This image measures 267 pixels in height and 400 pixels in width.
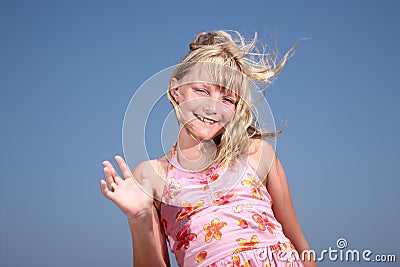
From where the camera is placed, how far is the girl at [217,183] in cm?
216

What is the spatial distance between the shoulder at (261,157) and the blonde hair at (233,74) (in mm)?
32

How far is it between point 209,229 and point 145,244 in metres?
0.29

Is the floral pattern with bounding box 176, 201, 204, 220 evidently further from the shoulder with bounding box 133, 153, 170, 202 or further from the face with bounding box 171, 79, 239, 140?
the face with bounding box 171, 79, 239, 140

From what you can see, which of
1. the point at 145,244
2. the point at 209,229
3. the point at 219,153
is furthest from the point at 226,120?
the point at 145,244

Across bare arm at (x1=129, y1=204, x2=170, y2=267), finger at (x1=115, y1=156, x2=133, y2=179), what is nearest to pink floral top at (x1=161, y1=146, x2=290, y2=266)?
bare arm at (x1=129, y1=204, x2=170, y2=267)

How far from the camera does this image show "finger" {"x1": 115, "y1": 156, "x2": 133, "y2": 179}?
6.58 ft

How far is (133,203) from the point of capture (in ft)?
6.51

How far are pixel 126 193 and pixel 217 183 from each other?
1.60ft

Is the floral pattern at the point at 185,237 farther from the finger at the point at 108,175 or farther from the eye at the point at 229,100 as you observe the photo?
the eye at the point at 229,100

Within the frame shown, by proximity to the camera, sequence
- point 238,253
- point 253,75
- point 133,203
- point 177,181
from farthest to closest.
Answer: point 253,75 < point 177,181 < point 238,253 < point 133,203

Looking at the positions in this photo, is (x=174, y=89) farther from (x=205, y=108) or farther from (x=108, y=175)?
(x=108, y=175)

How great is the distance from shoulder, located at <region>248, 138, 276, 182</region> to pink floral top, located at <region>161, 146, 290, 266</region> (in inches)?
1.5

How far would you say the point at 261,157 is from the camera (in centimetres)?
244

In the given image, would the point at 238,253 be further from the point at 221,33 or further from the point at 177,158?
the point at 221,33
